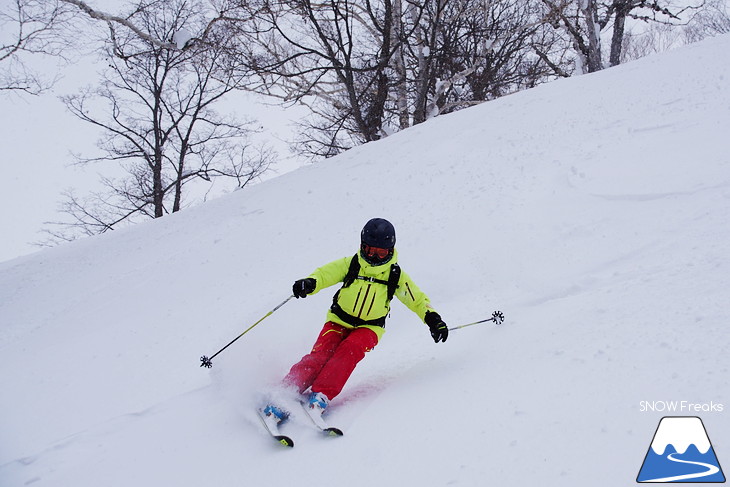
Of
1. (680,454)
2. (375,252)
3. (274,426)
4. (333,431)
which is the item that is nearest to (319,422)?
(333,431)

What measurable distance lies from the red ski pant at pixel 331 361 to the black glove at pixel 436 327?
1.45 ft

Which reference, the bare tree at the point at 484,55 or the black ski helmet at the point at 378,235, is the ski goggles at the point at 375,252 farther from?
the bare tree at the point at 484,55

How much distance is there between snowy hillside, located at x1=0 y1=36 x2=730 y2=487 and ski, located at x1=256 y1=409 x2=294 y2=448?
0.21 ft

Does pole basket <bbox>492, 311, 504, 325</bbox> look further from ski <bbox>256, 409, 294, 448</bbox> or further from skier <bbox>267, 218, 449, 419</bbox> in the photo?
ski <bbox>256, 409, 294, 448</bbox>

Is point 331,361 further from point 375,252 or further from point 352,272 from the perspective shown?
point 375,252

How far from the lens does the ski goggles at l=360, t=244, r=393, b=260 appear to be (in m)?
3.97

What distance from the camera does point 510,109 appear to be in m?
8.69

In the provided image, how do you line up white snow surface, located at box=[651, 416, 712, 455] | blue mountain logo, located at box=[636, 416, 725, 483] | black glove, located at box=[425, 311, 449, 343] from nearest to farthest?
blue mountain logo, located at box=[636, 416, 725, 483]
white snow surface, located at box=[651, 416, 712, 455]
black glove, located at box=[425, 311, 449, 343]

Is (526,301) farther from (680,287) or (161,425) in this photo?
(161,425)

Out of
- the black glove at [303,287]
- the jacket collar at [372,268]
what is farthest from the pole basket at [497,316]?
the black glove at [303,287]

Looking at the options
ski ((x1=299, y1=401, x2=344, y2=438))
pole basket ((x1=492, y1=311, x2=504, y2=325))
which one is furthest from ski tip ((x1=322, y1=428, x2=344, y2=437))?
pole basket ((x1=492, y1=311, x2=504, y2=325))

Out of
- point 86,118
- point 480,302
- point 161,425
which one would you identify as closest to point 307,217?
point 480,302

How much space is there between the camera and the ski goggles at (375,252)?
3.97 m

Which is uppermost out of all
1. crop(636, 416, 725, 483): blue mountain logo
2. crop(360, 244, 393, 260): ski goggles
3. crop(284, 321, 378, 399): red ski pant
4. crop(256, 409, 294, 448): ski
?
crop(360, 244, 393, 260): ski goggles
